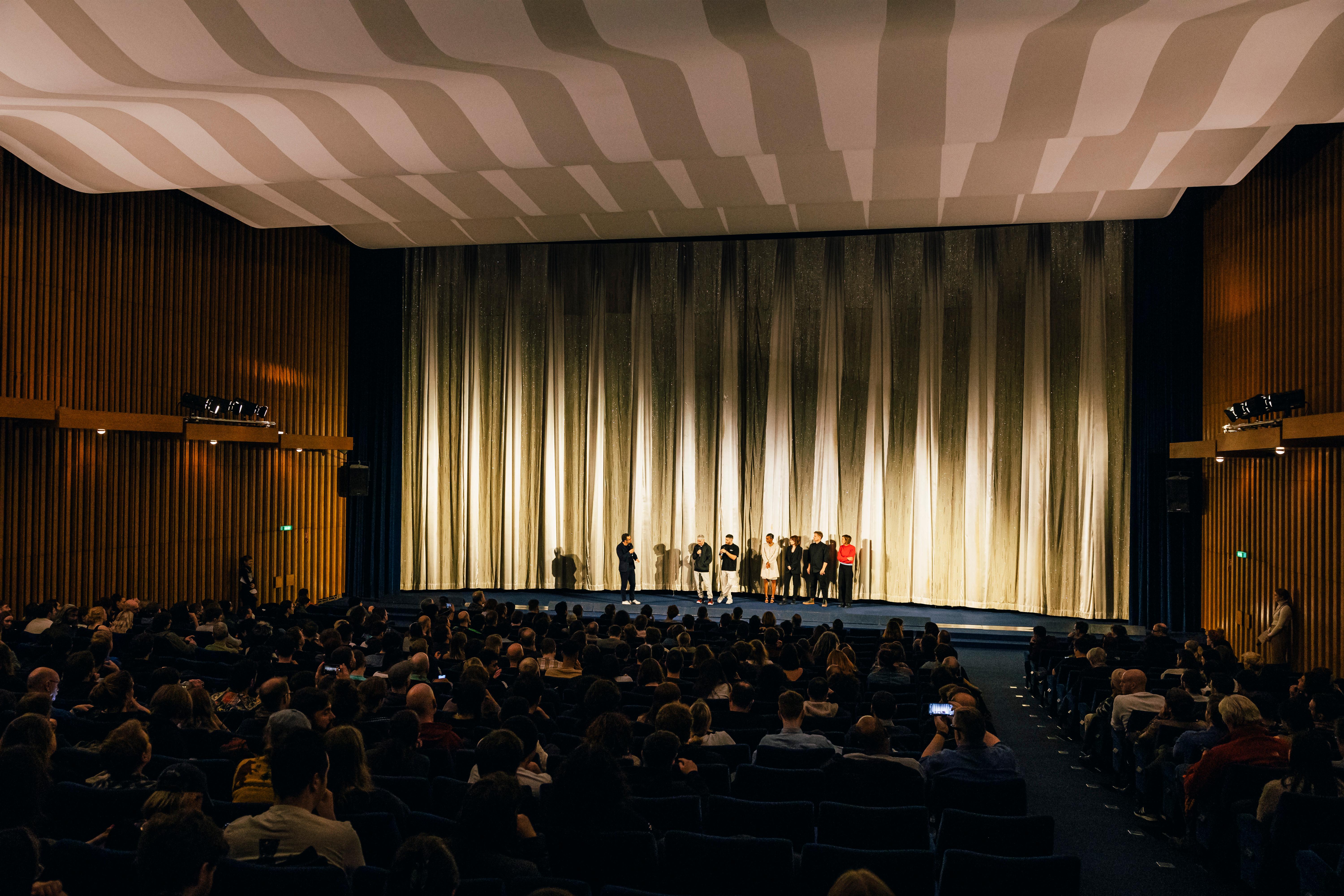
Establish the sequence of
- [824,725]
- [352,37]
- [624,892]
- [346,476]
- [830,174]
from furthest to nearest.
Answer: [346,476], [830,174], [352,37], [824,725], [624,892]

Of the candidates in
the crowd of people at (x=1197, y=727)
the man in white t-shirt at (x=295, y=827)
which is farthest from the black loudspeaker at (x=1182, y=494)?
the man in white t-shirt at (x=295, y=827)

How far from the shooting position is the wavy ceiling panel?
720 centimetres

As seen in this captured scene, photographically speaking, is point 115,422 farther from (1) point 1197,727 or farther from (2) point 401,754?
(1) point 1197,727

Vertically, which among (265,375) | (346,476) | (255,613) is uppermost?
(265,375)

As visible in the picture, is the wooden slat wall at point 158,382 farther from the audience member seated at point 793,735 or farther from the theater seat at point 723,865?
the theater seat at point 723,865

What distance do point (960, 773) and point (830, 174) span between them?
829 centimetres

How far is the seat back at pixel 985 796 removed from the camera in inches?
173

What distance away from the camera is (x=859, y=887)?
1.91 meters

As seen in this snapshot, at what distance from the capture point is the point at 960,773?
4.52 m

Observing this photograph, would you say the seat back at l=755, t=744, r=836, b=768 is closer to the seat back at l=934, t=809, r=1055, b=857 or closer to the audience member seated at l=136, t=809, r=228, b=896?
the seat back at l=934, t=809, r=1055, b=857

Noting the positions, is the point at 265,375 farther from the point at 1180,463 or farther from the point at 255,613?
the point at 1180,463

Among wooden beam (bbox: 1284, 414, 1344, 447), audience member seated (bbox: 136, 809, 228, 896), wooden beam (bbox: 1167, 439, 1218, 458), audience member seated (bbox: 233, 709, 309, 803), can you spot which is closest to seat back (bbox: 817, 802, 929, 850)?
audience member seated (bbox: 233, 709, 309, 803)

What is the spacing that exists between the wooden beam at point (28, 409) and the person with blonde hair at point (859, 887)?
9.61 meters

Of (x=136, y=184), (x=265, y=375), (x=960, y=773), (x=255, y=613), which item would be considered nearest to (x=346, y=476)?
(x=265, y=375)
